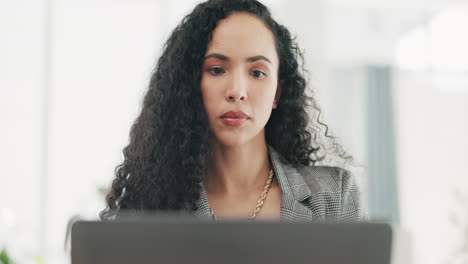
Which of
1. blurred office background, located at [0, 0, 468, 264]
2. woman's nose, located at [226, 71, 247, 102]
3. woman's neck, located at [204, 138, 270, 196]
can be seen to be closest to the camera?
woman's nose, located at [226, 71, 247, 102]

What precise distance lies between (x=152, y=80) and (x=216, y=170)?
315 millimetres

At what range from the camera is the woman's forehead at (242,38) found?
129cm

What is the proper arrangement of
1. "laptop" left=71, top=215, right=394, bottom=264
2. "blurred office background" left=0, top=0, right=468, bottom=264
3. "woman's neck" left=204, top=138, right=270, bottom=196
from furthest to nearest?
"blurred office background" left=0, top=0, right=468, bottom=264 < "woman's neck" left=204, top=138, right=270, bottom=196 < "laptop" left=71, top=215, right=394, bottom=264

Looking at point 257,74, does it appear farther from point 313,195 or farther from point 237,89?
point 313,195

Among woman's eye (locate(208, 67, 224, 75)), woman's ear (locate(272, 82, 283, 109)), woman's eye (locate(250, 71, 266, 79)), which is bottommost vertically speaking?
woman's ear (locate(272, 82, 283, 109))

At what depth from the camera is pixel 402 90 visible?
4.79m

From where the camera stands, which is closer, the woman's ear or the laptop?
the laptop

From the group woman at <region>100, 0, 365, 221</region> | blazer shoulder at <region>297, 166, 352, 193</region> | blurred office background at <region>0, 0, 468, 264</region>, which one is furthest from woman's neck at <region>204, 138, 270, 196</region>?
blurred office background at <region>0, 0, 468, 264</region>

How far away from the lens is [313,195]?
1336 mm

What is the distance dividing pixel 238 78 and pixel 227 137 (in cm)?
14

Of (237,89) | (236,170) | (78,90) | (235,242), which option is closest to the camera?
(235,242)

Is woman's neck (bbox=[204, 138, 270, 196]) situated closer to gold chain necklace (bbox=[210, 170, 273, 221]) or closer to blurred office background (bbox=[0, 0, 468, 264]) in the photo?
gold chain necklace (bbox=[210, 170, 273, 221])

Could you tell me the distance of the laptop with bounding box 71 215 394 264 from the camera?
67cm

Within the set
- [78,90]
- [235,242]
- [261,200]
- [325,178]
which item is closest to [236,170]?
[261,200]
